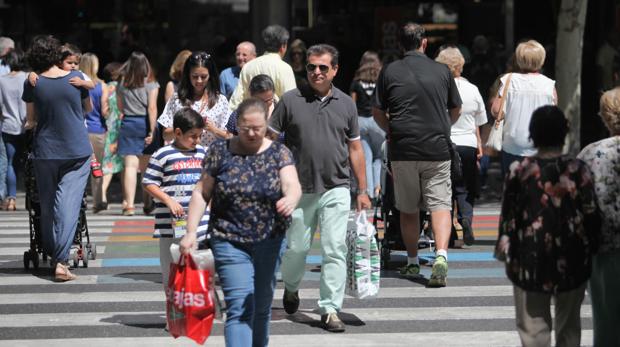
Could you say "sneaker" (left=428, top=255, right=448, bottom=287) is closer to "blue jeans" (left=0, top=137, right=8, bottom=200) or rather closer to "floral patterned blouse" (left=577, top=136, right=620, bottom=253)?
"floral patterned blouse" (left=577, top=136, right=620, bottom=253)

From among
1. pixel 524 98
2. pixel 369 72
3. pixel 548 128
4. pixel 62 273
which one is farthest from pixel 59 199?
pixel 369 72

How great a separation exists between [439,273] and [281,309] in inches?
54.9

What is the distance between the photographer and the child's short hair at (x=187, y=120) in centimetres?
837

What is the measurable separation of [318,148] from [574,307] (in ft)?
8.46

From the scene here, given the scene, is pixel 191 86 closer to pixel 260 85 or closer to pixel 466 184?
pixel 260 85

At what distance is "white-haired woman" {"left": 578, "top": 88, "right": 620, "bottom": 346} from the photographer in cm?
656

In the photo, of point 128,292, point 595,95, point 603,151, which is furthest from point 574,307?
point 595,95

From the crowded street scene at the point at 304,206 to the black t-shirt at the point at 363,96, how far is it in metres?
0.02

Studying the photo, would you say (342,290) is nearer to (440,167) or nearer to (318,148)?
(318,148)

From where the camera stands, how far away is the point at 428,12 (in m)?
21.7

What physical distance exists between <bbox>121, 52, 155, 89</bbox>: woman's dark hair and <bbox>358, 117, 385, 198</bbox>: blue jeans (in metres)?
2.56

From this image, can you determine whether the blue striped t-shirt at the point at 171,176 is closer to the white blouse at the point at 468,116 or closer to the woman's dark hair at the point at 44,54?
the woman's dark hair at the point at 44,54

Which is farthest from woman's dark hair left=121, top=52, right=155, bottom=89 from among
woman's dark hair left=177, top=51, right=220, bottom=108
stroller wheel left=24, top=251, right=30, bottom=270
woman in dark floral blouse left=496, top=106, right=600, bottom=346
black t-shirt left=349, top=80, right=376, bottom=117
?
woman in dark floral blouse left=496, top=106, right=600, bottom=346

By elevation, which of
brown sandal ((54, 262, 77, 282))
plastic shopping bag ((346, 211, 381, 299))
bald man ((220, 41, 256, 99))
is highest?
bald man ((220, 41, 256, 99))
